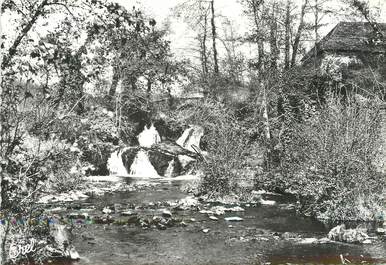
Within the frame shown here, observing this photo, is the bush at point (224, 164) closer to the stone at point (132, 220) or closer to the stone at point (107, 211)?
the stone at point (107, 211)

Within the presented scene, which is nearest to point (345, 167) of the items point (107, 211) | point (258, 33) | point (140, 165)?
point (107, 211)

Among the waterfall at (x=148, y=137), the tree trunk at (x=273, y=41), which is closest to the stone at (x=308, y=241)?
the tree trunk at (x=273, y=41)

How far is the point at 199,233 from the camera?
1138cm

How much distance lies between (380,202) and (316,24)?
13.3 metres

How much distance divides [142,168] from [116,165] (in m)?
1.26

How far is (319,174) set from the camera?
1339cm

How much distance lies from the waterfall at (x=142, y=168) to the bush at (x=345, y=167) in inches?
449

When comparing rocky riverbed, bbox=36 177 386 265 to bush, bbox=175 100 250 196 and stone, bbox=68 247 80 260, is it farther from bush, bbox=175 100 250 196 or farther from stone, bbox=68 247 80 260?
bush, bbox=175 100 250 196

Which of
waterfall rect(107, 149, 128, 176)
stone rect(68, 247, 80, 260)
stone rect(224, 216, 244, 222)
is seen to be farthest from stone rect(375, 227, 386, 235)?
waterfall rect(107, 149, 128, 176)

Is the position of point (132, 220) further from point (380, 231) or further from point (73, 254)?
point (380, 231)

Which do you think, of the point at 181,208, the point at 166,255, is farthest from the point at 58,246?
the point at 181,208

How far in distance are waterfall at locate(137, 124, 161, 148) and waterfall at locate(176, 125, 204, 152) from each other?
1.44 m

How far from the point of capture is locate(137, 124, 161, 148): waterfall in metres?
28.6

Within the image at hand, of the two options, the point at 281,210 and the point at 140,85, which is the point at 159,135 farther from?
the point at 281,210
